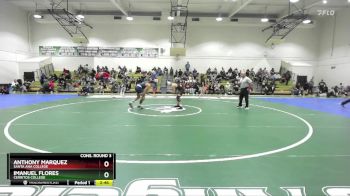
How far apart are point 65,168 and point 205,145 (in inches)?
172

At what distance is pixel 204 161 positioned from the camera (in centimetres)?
524

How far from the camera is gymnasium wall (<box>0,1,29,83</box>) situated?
26438mm

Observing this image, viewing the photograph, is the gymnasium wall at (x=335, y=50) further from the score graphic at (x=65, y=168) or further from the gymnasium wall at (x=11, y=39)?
the gymnasium wall at (x=11, y=39)

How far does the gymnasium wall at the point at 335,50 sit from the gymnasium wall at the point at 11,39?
3538cm

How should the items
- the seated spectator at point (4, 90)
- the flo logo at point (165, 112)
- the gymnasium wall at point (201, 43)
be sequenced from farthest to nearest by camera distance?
the gymnasium wall at point (201, 43) < the seated spectator at point (4, 90) < the flo logo at point (165, 112)

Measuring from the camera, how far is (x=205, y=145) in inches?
255

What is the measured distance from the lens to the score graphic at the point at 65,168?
99.4 inches

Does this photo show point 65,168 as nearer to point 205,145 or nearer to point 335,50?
point 205,145

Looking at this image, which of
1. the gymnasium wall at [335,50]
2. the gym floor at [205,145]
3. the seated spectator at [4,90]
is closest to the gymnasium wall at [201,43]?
the gymnasium wall at [335,50]

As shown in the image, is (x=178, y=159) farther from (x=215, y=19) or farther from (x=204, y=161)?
(x=215, y=19)

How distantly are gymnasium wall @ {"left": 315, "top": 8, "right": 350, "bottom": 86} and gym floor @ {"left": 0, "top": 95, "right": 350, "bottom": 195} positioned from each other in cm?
2060

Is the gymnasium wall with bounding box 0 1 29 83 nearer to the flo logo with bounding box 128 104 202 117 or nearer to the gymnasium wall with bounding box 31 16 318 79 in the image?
the gymnasium wall with bounding box 31 16 318 79

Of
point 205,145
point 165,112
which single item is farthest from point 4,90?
point 205,145

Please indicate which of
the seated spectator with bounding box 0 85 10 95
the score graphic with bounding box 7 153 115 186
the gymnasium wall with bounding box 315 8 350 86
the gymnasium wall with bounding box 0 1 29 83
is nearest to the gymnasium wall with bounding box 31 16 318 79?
the gymnasium wall with bounding box 315 8 350 86
